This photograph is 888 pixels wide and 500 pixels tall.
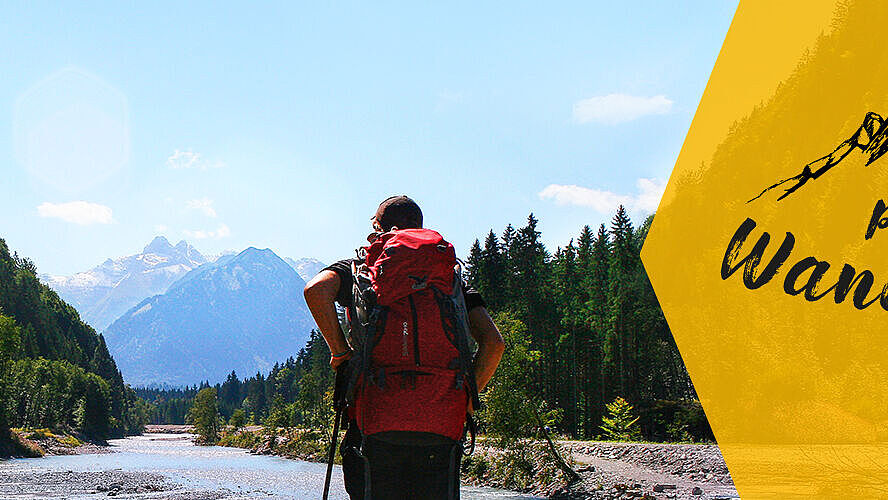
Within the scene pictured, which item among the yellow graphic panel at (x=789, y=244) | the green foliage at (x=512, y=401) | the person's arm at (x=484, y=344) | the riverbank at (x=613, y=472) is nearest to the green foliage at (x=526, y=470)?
the riverbank at (x=613, y=472)

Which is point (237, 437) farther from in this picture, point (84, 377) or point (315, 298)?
point (315, 298)

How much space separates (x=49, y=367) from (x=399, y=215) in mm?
112732

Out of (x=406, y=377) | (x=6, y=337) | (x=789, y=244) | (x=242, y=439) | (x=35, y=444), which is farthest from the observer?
(x=242, y=439)

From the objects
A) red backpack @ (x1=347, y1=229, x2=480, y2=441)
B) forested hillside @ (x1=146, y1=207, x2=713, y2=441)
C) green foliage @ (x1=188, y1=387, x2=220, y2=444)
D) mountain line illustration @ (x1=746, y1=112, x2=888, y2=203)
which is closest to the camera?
red backpack @ (x1=347, y1=229, x2=480, y2=441)

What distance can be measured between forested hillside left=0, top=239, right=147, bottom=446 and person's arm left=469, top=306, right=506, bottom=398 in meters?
63.1

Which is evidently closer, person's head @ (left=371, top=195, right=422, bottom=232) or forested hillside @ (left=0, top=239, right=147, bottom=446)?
person's head @ (left=371, top=195, right=422, bottom=232)

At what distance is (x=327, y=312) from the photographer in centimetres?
292

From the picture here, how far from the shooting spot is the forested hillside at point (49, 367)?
76.9m

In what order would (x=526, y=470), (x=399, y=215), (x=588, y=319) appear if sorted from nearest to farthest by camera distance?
(x=399, y=215) < (x=526, y=470) < (x=588, y=319)

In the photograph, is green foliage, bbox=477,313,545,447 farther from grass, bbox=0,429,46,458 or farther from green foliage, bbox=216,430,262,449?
green foliage, bbox=216,430,262,449

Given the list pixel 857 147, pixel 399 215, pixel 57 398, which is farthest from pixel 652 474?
pixel 57 398

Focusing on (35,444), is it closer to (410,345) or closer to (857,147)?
(857,147)

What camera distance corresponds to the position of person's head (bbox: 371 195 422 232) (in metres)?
3.27

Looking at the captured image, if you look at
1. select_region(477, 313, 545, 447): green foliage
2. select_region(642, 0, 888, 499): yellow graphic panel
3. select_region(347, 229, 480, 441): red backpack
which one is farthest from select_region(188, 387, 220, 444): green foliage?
select_region(347, 229, 480, 441): red backpack
